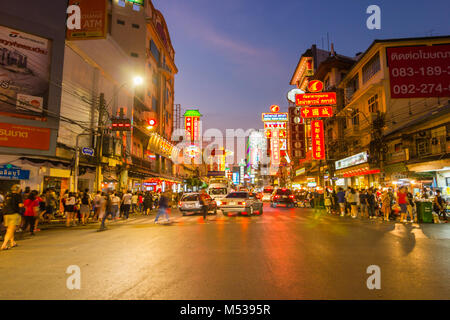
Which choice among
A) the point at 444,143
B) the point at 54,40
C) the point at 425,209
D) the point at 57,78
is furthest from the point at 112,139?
the point at 444,143

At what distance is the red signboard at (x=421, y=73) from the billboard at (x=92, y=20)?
15.0 m

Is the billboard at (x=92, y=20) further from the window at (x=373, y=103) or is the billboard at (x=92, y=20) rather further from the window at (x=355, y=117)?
the window at (x=355, y=117)

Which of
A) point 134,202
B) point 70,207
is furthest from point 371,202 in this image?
point 134,202

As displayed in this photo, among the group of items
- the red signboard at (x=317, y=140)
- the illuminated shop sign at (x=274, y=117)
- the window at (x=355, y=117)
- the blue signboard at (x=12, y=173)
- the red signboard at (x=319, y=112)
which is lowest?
the blue signboard at (x=12, y=173)

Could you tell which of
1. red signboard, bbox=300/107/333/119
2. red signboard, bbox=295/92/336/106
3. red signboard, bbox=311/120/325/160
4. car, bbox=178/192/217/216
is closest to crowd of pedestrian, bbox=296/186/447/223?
car, bbox=178/192/217/216

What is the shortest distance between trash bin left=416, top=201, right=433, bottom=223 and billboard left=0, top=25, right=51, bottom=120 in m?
21.4

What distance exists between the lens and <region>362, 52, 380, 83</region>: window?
1091 inches

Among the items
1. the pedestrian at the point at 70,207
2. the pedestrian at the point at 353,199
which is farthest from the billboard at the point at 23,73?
the pedestrian at the point at 353,199

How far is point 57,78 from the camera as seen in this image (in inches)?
755

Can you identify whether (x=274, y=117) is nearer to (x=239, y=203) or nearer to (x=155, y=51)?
(x=155, y=51)

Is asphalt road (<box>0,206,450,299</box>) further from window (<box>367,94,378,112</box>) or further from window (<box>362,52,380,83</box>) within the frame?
window (<box>362,52,380,83</box>)

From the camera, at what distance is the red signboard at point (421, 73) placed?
9.40 m

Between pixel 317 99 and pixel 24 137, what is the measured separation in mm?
30610
